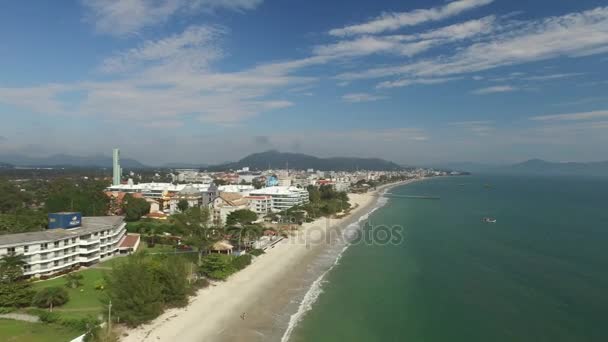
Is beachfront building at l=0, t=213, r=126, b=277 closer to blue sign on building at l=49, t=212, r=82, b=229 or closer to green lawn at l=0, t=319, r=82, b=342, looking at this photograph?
blue sign on building at l=49, t=212, r=82, b=229

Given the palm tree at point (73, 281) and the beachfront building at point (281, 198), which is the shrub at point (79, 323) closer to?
the palm tree at point (73, 281)

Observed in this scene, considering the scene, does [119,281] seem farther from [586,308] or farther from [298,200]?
[298,200]

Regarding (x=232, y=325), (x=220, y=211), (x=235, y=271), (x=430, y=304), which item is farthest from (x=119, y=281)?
(x=220, y=211)

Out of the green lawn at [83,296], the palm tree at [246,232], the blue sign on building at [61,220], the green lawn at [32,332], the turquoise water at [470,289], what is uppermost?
the blue sign on building at [61,220]

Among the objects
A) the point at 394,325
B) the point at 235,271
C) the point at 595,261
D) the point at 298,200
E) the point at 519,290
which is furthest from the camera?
the point at 298,200

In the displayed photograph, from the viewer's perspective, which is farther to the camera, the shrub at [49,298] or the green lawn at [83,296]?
the shrub at [49,298]

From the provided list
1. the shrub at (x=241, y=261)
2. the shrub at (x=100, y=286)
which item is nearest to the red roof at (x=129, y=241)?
the shrub at (x=100, y=286)

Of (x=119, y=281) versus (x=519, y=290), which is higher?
(x=119, y=281)
